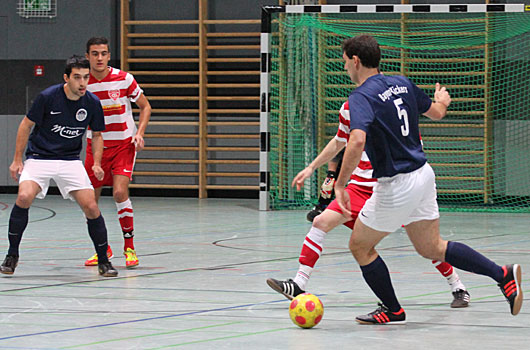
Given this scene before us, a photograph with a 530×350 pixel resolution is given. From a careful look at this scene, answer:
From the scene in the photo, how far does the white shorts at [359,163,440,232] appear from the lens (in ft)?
14.5

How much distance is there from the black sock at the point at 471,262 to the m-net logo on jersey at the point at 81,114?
9.68 ft

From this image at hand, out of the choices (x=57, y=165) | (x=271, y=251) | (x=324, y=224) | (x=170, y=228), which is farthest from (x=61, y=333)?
(x=170, y=228)

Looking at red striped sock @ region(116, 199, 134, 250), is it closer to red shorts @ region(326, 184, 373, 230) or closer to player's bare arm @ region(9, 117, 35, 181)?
player's bare arm @ region(9, 117, 35, 181)

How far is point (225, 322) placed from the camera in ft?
15.1

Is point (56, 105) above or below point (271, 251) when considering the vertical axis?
above

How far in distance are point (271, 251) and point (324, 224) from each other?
263cm

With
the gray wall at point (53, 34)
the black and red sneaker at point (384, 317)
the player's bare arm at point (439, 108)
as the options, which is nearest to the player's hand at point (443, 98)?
the player's bare arm at point (439, 108)

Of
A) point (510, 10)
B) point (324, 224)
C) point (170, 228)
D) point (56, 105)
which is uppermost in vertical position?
point (510, 10)

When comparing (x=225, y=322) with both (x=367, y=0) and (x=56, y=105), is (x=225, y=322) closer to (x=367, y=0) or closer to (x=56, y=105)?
(x=56, y=105)

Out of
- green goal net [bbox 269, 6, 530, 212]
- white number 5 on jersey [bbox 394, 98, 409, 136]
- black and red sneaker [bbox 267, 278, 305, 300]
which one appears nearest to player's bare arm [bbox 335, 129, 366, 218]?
white number 5 on jersey [bbox 394, 98, 409, 136]

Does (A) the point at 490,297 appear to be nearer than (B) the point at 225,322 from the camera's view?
No

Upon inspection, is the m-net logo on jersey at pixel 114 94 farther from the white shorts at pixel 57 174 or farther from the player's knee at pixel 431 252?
the player's knee at pixel 431 252

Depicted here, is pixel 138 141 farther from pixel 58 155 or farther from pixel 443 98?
pixel 443 98

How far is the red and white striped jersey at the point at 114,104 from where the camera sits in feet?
23.3
